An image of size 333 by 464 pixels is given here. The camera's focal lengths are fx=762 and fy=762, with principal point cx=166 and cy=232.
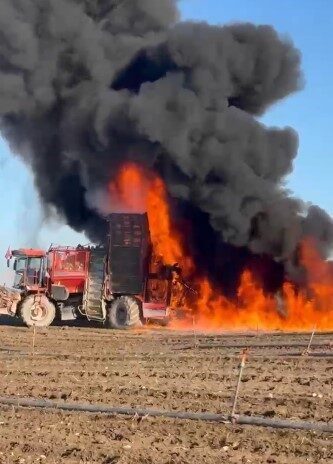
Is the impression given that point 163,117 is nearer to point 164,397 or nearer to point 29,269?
point 29,269

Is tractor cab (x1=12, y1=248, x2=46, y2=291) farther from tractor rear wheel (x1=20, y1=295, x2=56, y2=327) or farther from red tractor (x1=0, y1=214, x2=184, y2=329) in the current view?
tractor rear wheel (x1=20, y1=295, x2=56, y2=327)

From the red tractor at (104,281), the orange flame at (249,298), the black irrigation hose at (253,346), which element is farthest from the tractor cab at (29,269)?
the black irrigation hose at (253,346)

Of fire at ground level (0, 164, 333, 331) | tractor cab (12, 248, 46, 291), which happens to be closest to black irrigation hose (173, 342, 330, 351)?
fire at ground level (0, 164, 333, 331)

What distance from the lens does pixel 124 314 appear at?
28828 mm

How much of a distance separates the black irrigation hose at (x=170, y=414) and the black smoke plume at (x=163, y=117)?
20.1m

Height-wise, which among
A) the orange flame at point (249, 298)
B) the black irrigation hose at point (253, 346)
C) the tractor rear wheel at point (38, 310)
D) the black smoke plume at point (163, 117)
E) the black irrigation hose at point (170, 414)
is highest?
the black smoke plume at point (163, 117)

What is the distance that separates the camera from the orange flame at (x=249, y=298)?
29.2 meters

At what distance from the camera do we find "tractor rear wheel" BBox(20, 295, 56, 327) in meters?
29.1

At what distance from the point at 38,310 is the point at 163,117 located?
9786 millimetres

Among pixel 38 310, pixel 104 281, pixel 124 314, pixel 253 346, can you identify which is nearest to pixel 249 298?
pixel 124 314

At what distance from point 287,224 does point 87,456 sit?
23269mm

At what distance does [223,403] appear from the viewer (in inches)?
422

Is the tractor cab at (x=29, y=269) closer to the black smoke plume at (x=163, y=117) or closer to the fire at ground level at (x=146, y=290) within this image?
the fire at ground level at (x=146, y=290)

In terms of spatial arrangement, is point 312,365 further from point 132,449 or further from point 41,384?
point 132,449
